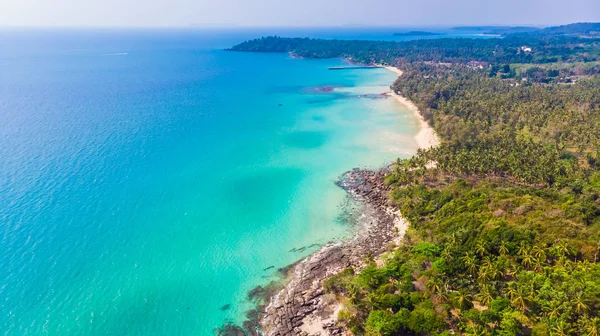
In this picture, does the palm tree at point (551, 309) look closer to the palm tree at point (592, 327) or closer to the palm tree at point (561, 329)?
the palm tree at point (561, 329)

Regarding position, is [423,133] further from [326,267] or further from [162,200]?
[162,200]

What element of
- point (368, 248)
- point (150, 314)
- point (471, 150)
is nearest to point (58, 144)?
point (150, 314)

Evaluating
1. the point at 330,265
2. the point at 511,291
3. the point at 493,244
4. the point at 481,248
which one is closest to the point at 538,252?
the point at 493,244

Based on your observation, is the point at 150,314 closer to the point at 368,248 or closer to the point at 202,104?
the point at 368,248

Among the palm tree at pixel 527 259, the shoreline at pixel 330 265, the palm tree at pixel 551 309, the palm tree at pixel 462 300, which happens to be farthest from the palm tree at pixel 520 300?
the shoreline at pixel 330 265

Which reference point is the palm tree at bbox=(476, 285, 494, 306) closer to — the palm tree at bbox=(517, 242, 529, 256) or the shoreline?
the palm tree at bbox=(517, 242, 529, 256)

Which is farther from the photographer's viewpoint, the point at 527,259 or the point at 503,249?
the point at 503,249

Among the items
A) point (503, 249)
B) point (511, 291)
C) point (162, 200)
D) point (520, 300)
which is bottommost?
point (162, 200)
